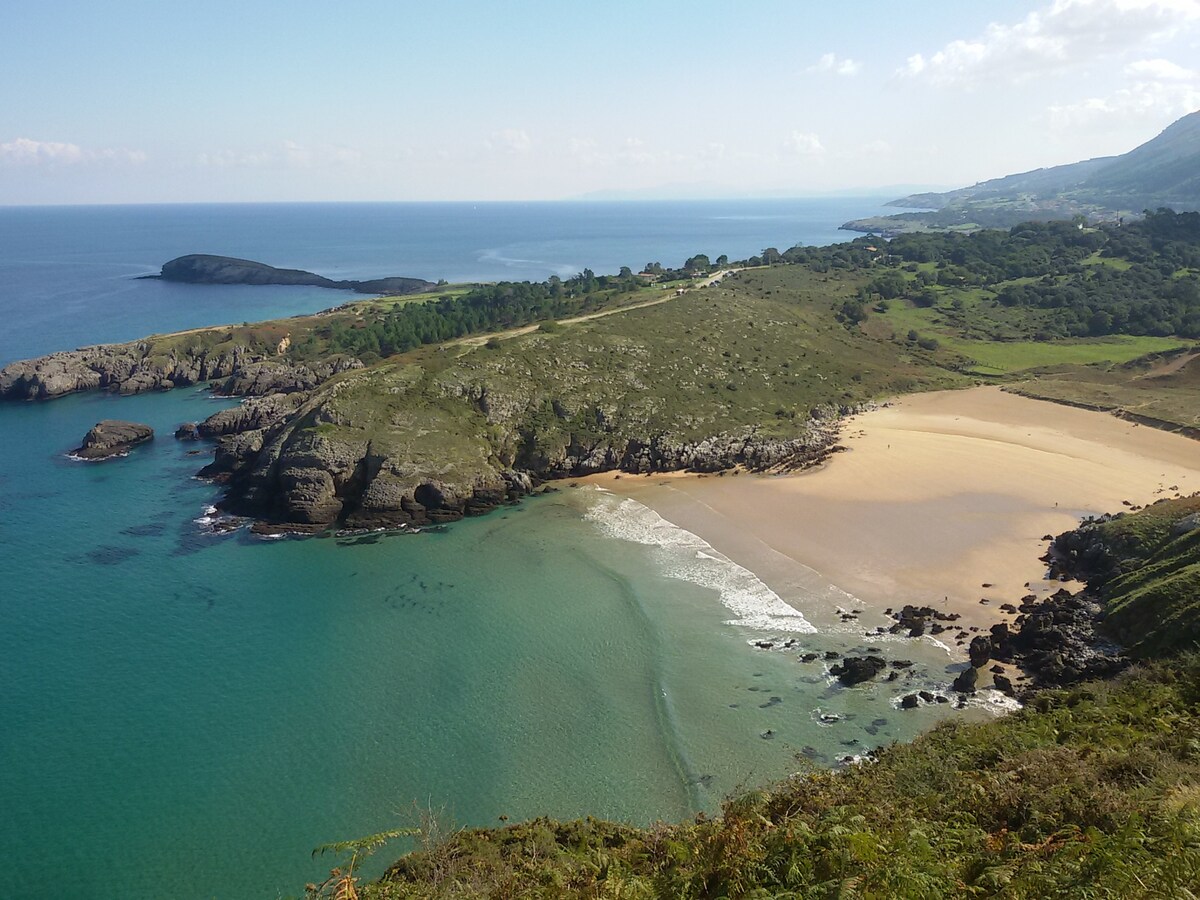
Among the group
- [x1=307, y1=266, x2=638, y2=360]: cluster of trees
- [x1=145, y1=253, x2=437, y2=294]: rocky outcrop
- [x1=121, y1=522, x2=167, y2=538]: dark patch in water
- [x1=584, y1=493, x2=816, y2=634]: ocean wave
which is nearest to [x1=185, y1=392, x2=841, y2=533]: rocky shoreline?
[x1=121, y1=522, x2=167, y2=538]: dark patch in water

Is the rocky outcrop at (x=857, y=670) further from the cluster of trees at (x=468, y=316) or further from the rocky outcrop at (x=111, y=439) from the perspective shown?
the rocky outcrop at (x=111, y=439)

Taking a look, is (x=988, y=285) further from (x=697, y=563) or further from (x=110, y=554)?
(x=110, y=554)

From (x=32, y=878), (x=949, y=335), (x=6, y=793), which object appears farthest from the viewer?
(x=949, y=335)

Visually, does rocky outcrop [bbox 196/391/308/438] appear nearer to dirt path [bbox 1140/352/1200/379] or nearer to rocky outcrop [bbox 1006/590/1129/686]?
rocky outcrop [bbox 1006/590/1129/686]

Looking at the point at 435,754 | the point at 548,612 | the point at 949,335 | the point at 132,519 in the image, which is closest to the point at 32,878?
the point at 435,754

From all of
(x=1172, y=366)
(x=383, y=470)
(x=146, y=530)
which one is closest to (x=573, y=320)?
(x=383, y=470)

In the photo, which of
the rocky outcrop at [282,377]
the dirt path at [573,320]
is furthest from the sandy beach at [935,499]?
the rocky outcrop at [282,377]

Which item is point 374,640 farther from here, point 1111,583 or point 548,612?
point 1111,583
